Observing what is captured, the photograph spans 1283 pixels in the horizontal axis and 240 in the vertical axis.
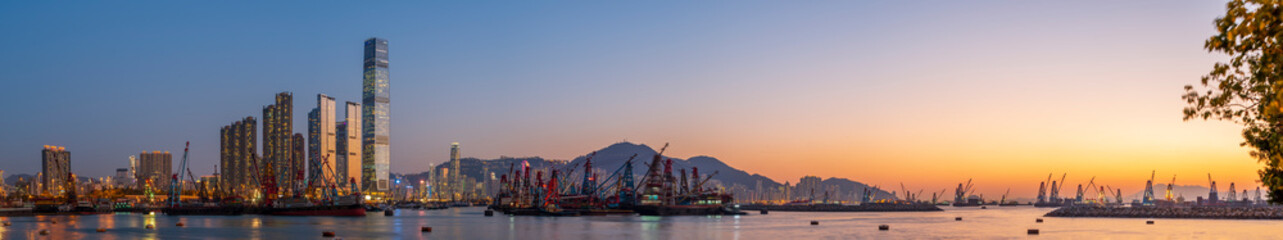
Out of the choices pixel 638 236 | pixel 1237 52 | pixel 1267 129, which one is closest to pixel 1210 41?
pixel 1237 52

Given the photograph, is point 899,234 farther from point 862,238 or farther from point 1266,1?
point 1266,1

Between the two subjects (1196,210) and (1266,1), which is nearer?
(1266,1)

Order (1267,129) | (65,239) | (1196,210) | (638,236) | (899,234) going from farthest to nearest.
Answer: (1196,210), (899,234), (638,236), (65,239), (1267,129)

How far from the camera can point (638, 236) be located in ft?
323

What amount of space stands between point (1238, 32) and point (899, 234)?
93.4m

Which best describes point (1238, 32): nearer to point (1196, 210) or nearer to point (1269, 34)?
point (1269, 34)

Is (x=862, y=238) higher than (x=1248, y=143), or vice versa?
(x=1248, y=143)

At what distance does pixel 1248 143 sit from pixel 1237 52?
3884 mm

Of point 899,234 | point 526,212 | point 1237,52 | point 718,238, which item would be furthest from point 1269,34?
point 526,212

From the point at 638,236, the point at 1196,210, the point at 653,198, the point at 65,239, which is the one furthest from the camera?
the point at 653,198

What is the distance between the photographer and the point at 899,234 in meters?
107

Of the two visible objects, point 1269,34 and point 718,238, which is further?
point 718,238

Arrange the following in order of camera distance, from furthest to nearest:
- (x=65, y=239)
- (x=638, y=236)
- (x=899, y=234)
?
1. (x=899, y=234)
2. (x=638, y=236)
3. (x=65, y=239)

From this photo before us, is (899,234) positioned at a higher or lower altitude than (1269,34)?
lower
